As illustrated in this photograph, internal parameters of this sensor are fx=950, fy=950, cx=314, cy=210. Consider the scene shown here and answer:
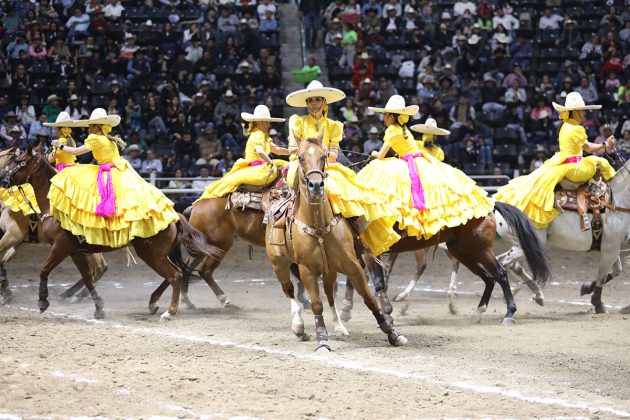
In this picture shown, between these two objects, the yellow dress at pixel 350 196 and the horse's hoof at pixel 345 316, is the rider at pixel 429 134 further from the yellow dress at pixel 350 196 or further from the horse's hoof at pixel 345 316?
the yellow dress at pixel 350 196

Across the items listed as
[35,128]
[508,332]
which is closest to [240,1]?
[35,128]

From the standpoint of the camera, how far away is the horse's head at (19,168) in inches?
487

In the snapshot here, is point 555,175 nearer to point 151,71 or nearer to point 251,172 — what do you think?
point 251,172

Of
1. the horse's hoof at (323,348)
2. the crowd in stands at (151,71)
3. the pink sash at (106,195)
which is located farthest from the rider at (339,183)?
the crowd in stands at (151,71)

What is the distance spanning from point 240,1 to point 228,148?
558cm

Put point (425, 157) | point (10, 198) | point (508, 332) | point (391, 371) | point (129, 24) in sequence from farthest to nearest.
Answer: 1. point (129, 24)
2. point (10, 198)
3. point (425, 157)
4. point (508, 332)
5. point (391, 371)

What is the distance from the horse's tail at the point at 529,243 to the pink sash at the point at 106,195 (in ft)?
16.6

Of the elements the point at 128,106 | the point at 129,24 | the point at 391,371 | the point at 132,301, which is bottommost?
the point at 132,301

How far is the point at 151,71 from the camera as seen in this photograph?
22.1 metres

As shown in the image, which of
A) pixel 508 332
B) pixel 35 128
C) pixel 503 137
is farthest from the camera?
pixel 503 137

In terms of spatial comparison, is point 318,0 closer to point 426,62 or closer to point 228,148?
point 426,62

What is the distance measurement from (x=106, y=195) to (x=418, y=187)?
390 cm

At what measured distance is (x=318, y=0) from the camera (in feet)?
80.4

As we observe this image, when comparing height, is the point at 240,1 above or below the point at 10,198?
above
